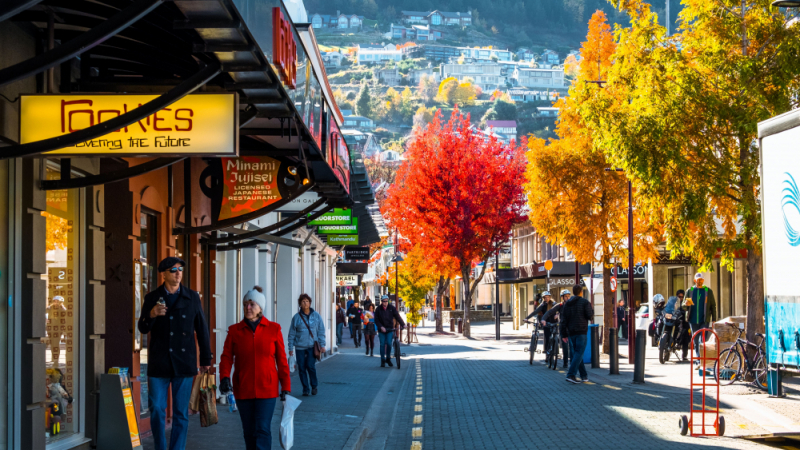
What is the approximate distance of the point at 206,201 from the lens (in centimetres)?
1440

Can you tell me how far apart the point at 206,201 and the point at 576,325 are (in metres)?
7.46

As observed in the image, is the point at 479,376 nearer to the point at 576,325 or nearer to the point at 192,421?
the point at 576,325

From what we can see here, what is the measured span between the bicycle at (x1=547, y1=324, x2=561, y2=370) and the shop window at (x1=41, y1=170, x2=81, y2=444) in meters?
14.3

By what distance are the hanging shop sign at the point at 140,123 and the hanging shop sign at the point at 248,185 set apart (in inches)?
223

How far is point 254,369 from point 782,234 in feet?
16.5

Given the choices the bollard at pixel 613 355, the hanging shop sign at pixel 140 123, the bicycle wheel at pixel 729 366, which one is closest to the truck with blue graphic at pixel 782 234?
the hanging shop sign at pixel 140 123

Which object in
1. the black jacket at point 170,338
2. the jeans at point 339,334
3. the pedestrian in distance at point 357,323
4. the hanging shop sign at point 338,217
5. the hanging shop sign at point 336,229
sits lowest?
the jeans at point 339,334

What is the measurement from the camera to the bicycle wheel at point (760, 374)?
15.6 meters

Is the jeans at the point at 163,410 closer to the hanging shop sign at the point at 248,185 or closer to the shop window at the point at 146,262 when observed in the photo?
the shop window at the point at 146,262

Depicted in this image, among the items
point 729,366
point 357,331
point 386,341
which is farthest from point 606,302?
point 357,331

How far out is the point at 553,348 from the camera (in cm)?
2231

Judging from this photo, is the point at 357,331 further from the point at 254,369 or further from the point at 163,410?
the point at 254,369

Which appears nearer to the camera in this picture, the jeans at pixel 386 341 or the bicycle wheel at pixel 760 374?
the bicycle wheel at pixel 760 374

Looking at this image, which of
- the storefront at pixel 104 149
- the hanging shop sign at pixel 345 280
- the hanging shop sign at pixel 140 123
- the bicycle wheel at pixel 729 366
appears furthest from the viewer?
the hanging shop sign at pixel 345 280
